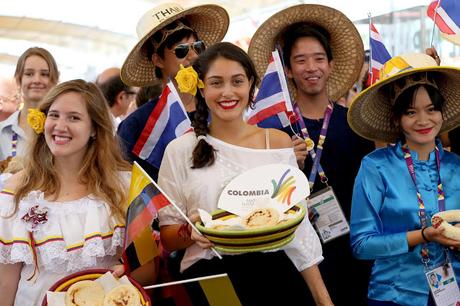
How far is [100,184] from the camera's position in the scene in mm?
2518

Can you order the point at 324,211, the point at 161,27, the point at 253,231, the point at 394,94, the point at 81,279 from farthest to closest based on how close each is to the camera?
1. the point at 161,27
2. the point at 324,211
3. the point at 394,94
4. the point at 81,279
5. the point at 253,231

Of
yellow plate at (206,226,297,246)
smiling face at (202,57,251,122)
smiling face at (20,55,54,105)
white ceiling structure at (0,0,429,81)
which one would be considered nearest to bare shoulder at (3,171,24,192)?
smiling face at (202,57,251,122)

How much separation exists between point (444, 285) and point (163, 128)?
1421 millimetres

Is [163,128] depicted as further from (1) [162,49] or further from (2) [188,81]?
(2) [188,81]

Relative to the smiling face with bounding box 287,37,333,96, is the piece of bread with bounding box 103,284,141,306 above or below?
below

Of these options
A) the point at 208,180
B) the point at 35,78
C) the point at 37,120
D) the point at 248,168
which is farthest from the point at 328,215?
the point at 35,78

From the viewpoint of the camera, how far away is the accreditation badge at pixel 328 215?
288cm

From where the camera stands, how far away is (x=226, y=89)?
2.40m

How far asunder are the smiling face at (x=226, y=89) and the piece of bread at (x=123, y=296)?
75 cm

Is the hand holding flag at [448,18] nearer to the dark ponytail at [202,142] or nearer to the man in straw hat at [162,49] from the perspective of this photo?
the man in straw hat at [162,49]

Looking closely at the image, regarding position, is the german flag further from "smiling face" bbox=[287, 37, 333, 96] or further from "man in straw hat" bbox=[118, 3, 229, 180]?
"smiling face" bbox=[287, 37, 333, 96]

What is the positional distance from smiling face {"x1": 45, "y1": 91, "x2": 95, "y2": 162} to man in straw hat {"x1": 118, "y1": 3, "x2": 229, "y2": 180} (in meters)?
0.50

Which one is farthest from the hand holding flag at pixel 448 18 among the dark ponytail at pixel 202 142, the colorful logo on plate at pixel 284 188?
the colorful logo on plate at pixel 284 188

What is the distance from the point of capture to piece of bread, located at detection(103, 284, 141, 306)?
1976 millimetres
